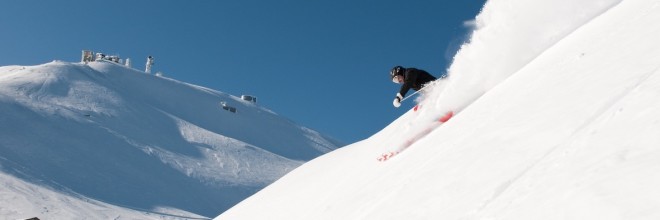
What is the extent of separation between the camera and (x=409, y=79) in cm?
997

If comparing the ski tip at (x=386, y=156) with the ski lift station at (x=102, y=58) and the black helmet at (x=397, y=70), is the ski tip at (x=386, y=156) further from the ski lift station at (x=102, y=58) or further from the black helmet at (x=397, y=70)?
the ski lift station at (x=102, y=58)

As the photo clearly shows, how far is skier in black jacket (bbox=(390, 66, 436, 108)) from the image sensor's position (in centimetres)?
994

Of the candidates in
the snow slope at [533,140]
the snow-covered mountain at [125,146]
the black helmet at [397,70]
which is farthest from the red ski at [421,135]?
the snow-covered mountain at [125,146]

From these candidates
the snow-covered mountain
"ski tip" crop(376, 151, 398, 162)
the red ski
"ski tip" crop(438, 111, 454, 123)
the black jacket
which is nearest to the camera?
"ski tip" crop(376, 151, 398, 162)

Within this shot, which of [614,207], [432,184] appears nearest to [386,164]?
[432,184]

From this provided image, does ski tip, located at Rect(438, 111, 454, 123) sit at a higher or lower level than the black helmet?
lower

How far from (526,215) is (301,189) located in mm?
5780

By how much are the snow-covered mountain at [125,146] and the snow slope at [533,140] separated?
20217 mm

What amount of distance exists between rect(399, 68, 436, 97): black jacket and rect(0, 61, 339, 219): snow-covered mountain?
1854 centimetres

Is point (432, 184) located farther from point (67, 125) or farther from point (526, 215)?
point (67, 125)

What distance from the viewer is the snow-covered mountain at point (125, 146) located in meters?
33.5

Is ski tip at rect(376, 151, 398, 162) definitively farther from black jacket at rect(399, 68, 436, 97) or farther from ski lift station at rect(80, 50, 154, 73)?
ski lift station at rect(80, 50, 154, 73)

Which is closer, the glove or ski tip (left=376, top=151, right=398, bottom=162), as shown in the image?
ski tip (left=376, top=151, right=398, bottom=162)

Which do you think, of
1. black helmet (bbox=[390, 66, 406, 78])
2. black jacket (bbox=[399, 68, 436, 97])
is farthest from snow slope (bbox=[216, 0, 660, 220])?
black helmet (bbox=[390, 66, 406, 78])
